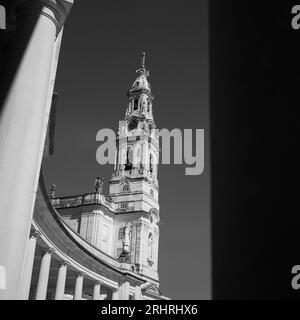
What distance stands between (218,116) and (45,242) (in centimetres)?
1786

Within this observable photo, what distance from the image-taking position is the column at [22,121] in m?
5.10

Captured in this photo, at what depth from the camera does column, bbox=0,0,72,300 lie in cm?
510

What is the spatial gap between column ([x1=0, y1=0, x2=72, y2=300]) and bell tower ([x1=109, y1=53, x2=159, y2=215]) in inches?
2383

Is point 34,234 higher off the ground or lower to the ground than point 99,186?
lower

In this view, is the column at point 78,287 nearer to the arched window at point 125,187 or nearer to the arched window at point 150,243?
the arched window at point 150,243

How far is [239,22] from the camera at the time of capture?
6.62m

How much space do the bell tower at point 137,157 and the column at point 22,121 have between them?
60.5 metres

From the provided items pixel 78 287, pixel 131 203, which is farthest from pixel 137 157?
pixel 78 287

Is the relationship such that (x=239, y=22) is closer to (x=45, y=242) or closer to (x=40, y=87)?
(x=40, y=87)

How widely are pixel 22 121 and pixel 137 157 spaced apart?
66.7 meters

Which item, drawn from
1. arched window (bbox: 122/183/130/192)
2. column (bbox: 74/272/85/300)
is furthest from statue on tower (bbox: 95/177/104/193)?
column (bbox: 74/272/85/300)

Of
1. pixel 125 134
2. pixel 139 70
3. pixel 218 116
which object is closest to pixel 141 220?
pixel 125 134

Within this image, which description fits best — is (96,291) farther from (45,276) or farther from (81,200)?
(81,200)

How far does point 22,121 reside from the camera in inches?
219
